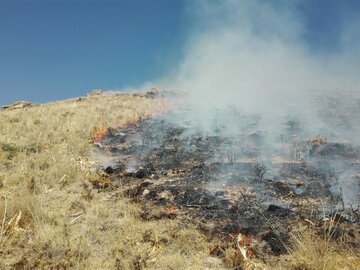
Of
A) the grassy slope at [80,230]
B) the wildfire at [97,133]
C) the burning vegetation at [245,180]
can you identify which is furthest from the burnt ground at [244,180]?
the wildfire at [97,133]

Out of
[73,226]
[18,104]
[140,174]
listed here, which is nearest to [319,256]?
[73,226]

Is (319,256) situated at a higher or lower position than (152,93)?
lower

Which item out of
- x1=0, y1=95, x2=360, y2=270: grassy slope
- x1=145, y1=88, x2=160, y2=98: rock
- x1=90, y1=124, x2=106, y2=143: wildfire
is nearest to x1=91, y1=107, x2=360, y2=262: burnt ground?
x1=0, y1=95, x2=360, y2=270: grassy slope

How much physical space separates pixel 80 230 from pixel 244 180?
3.41 metres

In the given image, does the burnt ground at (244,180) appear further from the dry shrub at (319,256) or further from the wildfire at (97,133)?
the wildfire at (97,133)

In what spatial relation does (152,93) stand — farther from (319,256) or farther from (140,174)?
(319,256)

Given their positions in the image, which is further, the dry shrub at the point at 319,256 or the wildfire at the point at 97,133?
the wildfire at the point at 97,133

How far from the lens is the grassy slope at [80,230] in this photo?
470cm

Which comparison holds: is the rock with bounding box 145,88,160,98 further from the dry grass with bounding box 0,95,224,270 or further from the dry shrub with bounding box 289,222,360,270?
the dry shrub with bounding box 289,222,360,270

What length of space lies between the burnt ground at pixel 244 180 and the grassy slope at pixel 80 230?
40cm

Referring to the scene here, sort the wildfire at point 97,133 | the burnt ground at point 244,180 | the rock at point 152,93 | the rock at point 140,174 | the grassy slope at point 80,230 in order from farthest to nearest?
the rock at point 152,93 → the wildfire at point 97,133 → the rock at point 140,174 → the burnt ground at point 244,180 → the grassy slope at point 80,230

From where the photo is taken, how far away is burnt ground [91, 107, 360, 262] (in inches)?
233

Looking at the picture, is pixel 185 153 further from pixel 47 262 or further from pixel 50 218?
pixel 47 262

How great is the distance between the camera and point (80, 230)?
19.0ft
